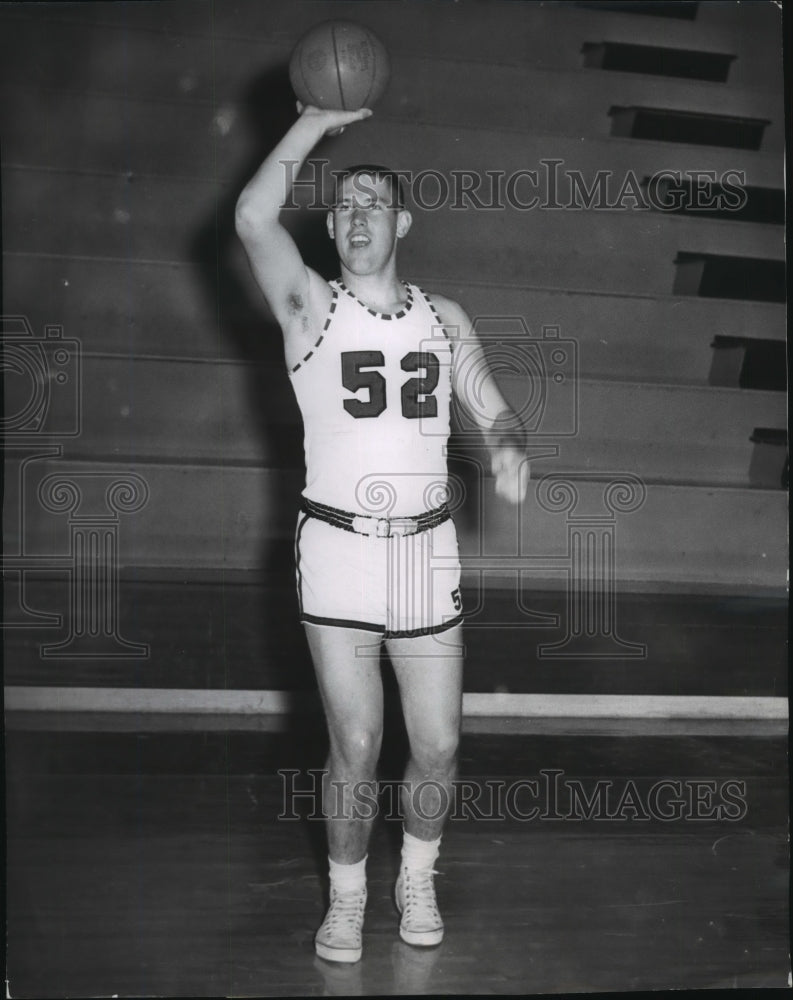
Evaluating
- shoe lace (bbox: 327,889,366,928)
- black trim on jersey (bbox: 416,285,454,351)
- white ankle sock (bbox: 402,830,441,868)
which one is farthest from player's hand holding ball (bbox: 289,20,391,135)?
shoe lace (bbox: 327,889,366,928)

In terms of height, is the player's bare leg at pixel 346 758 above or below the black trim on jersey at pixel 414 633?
below

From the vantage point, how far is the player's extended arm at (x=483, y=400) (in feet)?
9.58

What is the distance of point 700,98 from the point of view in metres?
5.91

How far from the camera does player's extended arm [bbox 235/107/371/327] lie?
2.57 m

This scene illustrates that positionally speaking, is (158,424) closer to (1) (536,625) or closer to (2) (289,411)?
(2) (289,411)

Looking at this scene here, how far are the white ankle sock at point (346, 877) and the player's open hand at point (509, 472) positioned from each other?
104 centimetres

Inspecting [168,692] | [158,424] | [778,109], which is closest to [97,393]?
[158,424]

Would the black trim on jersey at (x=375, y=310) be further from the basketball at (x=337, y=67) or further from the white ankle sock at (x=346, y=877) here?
the white ankle sock at (x=346, y=877)

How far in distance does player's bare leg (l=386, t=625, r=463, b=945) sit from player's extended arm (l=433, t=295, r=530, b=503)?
466 millimetres

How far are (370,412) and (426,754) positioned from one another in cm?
89

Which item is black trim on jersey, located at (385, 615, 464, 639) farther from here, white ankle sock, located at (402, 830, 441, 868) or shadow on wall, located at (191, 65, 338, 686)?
shadow on wall, located at (191, 65, 338, 686)

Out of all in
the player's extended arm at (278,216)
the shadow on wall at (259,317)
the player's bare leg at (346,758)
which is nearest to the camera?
the player's extended arm at (278,216)

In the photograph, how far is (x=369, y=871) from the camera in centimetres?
327

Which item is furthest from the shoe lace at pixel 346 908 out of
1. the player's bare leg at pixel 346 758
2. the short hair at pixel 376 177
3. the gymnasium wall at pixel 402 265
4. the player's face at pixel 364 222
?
the gymnasium wall at pixel 402 265
